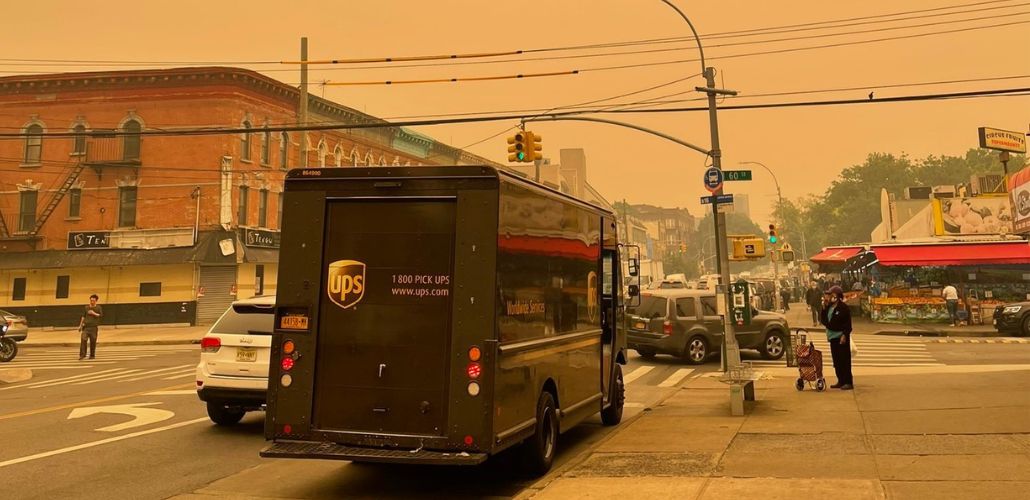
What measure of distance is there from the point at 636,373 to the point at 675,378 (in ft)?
4.04

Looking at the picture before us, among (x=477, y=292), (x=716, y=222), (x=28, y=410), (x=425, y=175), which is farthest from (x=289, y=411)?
(x=716, y=222)

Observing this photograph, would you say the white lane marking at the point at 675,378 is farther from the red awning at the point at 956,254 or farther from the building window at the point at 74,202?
the building window at the point at 74,202

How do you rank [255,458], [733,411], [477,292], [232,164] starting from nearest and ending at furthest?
[477,292], [255,458], [733,411], [232,164]

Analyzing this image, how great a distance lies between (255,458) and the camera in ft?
29.7

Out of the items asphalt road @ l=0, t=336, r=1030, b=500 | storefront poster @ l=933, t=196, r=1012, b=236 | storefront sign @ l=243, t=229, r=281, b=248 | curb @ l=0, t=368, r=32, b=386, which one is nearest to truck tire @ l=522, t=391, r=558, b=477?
asphalt road @ l=0, t=336, r=1030, b=500

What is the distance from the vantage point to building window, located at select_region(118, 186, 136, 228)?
37.2m

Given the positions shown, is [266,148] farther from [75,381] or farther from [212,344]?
[212,344]

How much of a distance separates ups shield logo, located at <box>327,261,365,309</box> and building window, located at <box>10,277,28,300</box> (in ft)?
127

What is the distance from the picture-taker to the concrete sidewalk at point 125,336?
99.1 ft

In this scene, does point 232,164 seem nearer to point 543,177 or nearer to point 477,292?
point 477,292

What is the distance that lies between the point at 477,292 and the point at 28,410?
997 centimetres

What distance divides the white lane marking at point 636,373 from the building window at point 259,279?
25755mm

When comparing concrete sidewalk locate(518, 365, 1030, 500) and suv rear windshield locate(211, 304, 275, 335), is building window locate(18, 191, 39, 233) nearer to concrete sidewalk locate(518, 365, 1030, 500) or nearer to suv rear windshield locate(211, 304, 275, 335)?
suv rear windshield locate(211, 304, 275, 335)

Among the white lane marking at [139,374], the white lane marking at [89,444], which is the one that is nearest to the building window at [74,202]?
the white lane marking at [139,374]
